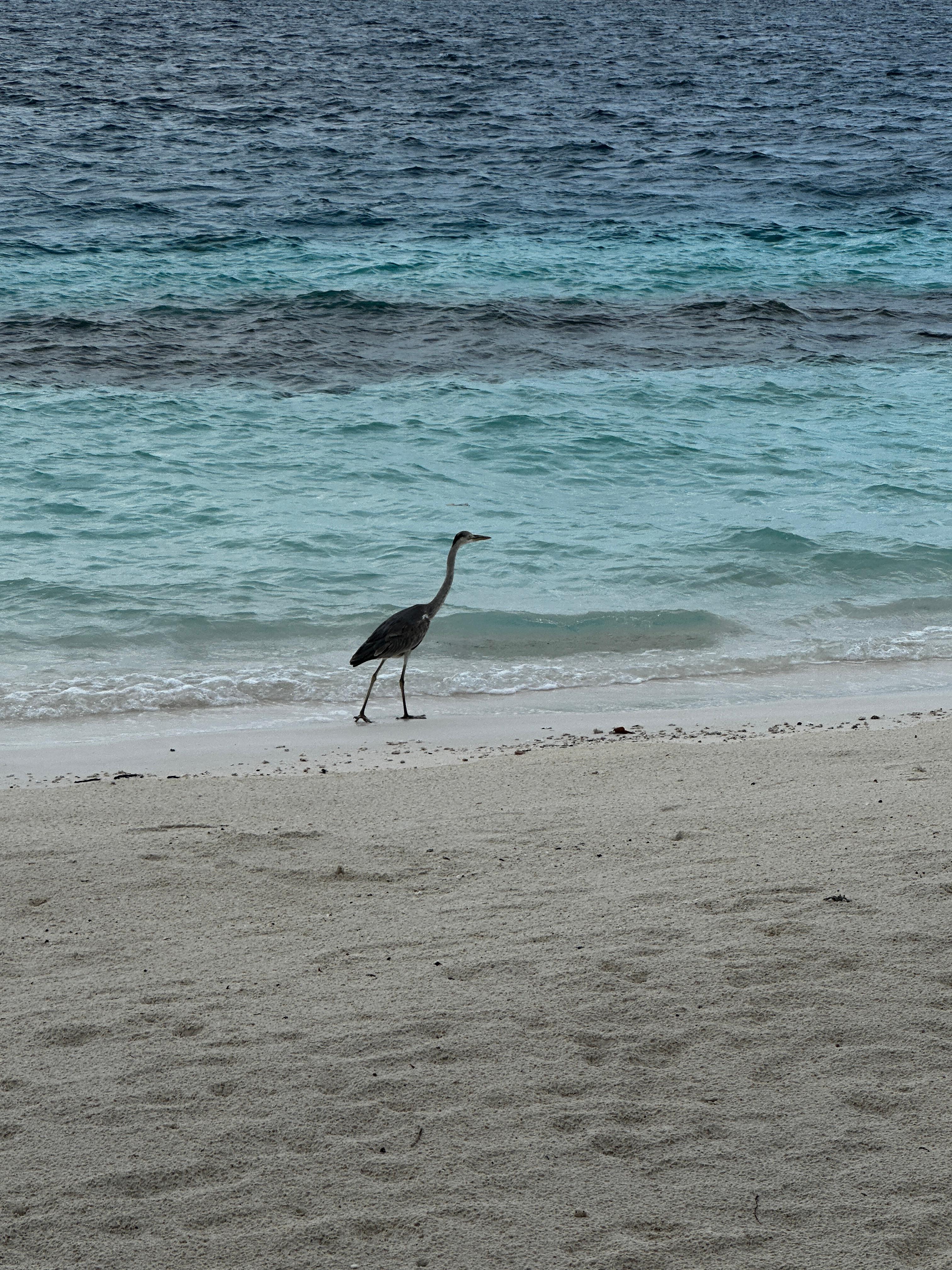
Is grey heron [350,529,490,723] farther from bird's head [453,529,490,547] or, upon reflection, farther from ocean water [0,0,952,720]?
bird's head [453,529,490,547]

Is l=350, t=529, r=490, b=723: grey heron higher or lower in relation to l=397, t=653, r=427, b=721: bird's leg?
higher

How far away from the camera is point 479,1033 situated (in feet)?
11.3

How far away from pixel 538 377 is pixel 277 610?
8.11 m

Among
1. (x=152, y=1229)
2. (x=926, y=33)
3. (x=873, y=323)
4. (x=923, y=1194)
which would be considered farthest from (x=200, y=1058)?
(x=926, y=33)

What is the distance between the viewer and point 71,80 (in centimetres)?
4078

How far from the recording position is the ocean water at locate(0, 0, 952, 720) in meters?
8.59

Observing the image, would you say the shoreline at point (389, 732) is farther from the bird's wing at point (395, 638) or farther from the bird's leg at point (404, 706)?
the bird's wing at point (395, 638)

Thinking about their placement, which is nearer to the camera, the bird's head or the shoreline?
the shoreline

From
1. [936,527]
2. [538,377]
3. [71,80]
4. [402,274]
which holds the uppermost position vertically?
[71,80]

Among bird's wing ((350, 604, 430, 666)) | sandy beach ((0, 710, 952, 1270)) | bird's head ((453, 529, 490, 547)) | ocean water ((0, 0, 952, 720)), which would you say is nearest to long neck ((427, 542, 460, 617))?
bird's head ((453, 529, 490, 547))

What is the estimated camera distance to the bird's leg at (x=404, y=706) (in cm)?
710

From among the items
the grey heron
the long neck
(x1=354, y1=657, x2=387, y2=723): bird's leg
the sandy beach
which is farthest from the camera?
the long neck

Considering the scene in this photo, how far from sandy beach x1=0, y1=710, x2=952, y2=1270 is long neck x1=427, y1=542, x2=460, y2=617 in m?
2.46

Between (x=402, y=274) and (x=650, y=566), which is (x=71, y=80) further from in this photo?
(x=650, y=566)
